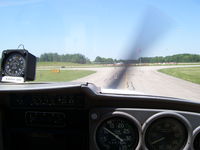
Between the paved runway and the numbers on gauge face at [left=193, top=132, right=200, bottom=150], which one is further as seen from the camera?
the paved runway

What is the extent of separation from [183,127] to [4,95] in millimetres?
1559

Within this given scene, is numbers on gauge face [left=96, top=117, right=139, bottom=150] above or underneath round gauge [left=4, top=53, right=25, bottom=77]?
A: underneath

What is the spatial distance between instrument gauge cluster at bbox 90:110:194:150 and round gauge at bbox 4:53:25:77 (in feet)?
3.88

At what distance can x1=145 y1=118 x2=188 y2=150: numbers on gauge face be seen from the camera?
2098 millimetres

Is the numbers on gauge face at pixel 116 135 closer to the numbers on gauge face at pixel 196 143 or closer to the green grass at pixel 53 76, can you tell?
the numbers on gauge face at pixel 196 143

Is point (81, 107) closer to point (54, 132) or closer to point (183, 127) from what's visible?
point (54, 132)

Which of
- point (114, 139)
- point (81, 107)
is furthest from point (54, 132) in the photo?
point (114, 139)

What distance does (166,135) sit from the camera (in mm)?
2180

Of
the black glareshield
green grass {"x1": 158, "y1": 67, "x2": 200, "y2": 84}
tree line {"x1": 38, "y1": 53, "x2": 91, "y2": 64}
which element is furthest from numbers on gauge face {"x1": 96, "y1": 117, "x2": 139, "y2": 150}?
green grass {"x1": 158, "y1": 67, "x2": 200, "y2": 84}

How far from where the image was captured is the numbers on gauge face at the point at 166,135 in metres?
2.10

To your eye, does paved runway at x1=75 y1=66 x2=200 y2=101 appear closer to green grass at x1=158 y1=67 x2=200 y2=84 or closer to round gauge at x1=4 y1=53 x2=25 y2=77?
green grass at x1=158 y1=67 x2=200 y2=84

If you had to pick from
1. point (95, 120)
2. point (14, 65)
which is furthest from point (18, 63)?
point (95, 120)

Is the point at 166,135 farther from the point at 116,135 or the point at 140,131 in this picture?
the point at 116,135

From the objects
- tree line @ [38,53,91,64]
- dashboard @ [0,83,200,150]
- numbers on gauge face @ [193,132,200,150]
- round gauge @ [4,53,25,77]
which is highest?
tree line @ [38,53,91,64]
